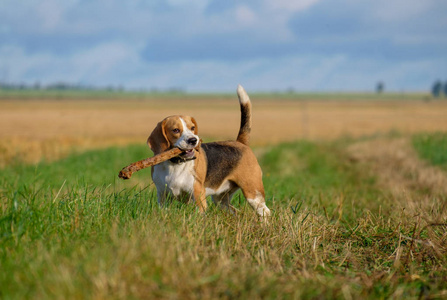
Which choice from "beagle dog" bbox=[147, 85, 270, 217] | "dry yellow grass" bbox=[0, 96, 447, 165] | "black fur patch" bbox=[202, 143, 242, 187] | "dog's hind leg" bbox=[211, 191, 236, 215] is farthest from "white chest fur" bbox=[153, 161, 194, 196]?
"dry yellow grass" bbox=[0, 96, 447, 165]

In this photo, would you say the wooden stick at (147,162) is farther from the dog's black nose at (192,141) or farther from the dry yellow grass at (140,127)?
the dry yellow grass at (140,127)

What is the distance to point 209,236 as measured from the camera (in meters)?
5.19

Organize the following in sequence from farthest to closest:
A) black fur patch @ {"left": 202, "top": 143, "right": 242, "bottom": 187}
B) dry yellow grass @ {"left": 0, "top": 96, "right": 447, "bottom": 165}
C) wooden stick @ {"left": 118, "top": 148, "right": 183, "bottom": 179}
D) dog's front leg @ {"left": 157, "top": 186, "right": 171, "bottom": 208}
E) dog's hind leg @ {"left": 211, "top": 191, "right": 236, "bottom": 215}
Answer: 1. dry yellow grass @ {"left": 0, "top": 96, "right": 447, "bottom": 165}
2. dog's hind leg @ {"left": 211, "top": 191, "right": 236, "bottom": 215}
3. black fur patch @ {"left": 202, "top": 143, "right": 242, "bottom": 187}
4. dog's front leg @ {"left": 157, "top": 186, "right": 171, "bottom": 208}
5. wooden stick @ {"left": 118, "top": 148, "right": 183, "bottom": 179}

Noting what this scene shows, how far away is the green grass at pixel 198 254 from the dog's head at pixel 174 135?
0.66m

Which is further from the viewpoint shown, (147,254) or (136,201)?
(136,201)

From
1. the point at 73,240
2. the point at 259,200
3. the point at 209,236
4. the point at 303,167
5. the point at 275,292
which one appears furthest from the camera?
the point at 303,167

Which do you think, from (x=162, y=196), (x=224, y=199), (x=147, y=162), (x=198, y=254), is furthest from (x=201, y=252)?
(x=224, y=199)

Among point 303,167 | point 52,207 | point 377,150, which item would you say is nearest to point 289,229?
point 52,207

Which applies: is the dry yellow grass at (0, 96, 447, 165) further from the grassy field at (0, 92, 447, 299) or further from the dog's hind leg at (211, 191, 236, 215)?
the grassy field at (0, 92, 447, 299)

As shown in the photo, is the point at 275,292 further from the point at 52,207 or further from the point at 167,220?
the point at 52,207

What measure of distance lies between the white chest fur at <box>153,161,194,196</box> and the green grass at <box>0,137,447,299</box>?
280 mm

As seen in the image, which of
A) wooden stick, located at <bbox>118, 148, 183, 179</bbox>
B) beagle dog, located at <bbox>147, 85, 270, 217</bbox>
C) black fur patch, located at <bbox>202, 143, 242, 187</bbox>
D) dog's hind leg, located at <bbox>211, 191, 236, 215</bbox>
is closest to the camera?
wooden stick, located at <bbox>118, 148, 183, 179</bbox>

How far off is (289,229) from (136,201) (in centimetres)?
176

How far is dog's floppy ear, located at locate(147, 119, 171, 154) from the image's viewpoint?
6.14m
